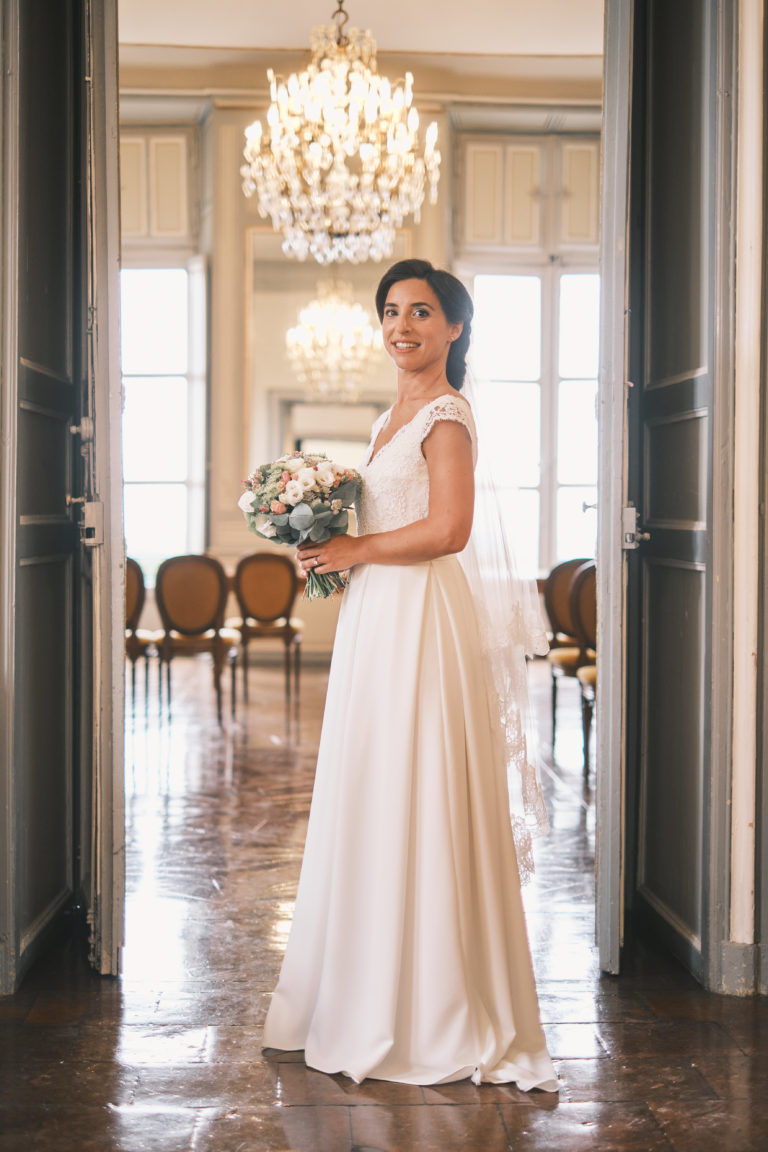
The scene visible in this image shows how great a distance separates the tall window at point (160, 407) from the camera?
368 inches

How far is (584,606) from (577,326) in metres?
4.86

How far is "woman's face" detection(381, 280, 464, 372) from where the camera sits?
2.53 metres

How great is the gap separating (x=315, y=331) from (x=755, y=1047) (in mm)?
6844

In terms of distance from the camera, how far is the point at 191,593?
6.43 meters

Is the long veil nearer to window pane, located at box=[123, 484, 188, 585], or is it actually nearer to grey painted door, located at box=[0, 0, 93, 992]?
grey painted door, located at box=[0, 0, 93, 992]

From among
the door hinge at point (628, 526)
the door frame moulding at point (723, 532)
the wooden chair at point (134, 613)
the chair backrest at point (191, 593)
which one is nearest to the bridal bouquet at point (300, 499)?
the door hinge at point (628, 526)

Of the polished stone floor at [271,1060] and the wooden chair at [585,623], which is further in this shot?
the wooden chair at [585,623]

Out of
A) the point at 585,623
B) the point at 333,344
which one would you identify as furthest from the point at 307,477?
the point at 333,344

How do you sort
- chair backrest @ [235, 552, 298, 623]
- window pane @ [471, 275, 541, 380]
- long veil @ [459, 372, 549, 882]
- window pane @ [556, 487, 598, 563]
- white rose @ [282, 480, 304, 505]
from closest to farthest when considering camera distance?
1. white rose @ [282, 480, 304, 505]
2. long veil @ [459, 372, 549, 882]
3. chair backrest @ [235, 552, 298, 623]
4. window pane @ [471, 275, 541, 380]
5. window pane @ [556, 487, 598, 563]

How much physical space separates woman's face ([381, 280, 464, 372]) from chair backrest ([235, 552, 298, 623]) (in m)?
4.35

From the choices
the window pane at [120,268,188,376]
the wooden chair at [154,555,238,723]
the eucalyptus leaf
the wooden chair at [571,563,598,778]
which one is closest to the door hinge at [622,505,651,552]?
the eucalyptus leaf

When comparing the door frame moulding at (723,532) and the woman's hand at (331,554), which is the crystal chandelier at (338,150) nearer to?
the door frame moulding at (723,532)

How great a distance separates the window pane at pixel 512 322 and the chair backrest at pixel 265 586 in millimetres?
3403

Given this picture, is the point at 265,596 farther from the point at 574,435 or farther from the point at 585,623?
the point at 574,435
